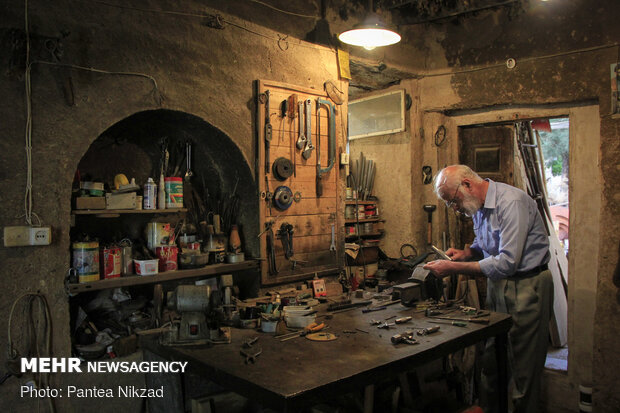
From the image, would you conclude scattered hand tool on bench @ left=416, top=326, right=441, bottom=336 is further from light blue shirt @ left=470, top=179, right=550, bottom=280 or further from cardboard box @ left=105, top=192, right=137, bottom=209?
cardboard box @ left=105, top=192, right=137, bottom=209

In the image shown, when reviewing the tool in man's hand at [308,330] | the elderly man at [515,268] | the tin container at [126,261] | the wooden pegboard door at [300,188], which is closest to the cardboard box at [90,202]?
the tin container at [126,261]

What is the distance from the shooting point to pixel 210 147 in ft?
10.5

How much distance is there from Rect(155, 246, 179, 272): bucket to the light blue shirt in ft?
6.01

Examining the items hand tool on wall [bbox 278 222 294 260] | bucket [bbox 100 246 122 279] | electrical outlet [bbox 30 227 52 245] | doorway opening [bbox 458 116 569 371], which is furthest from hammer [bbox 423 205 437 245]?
electrical outlet [bbox 30 227 52 245]

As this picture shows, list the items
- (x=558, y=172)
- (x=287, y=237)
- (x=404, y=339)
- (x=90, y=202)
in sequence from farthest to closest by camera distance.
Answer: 1. (x=558, y=172)
2. (x=287, y=237)
3. (x=90, y=202)
4. (x=404, y=339)

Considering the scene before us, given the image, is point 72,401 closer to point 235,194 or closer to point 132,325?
point 132,325

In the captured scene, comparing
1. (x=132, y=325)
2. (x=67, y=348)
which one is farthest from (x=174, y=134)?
(x=67, y=348)

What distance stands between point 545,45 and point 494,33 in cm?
43

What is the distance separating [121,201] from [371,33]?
1.83m

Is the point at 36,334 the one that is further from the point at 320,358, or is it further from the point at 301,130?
the point at 301,130

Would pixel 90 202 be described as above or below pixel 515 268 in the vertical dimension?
above

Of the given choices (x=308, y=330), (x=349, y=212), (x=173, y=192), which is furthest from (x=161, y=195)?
(x=349, y=212)

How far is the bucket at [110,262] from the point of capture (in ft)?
8.34

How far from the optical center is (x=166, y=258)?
2789 millimetres
